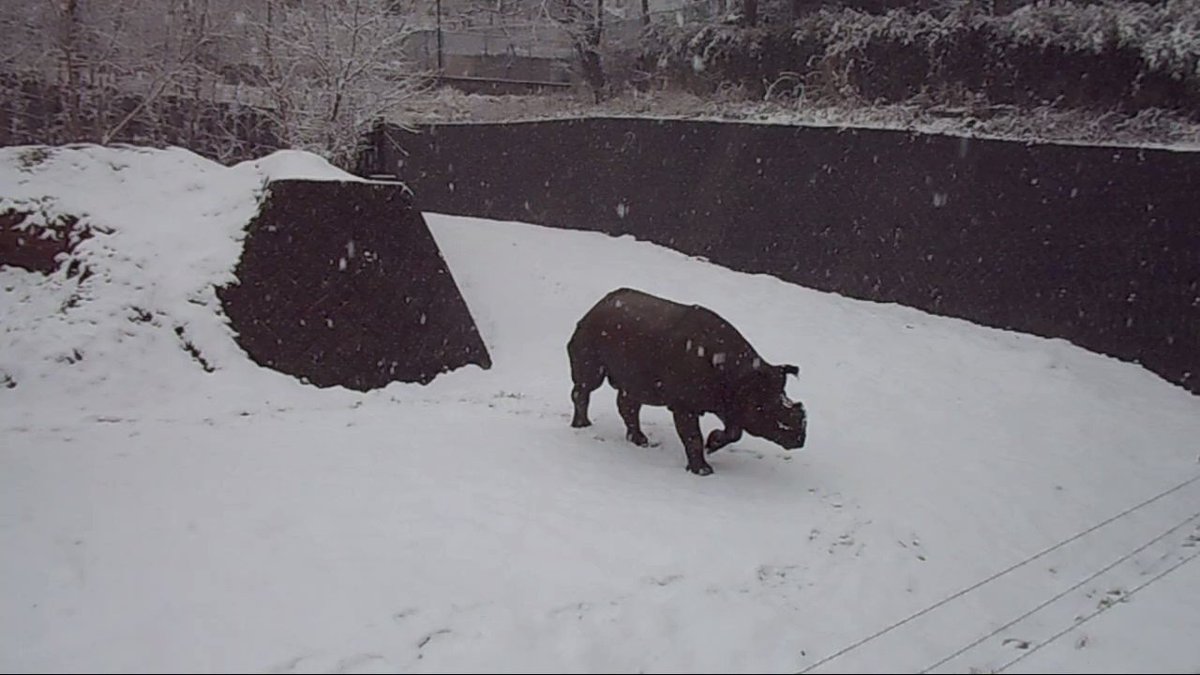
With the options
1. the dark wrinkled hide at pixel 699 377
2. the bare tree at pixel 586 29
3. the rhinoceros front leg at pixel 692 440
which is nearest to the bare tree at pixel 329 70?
the bare tree at pixel 586 29

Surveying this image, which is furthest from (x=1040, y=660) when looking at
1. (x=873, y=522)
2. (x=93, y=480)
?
(x=93, y=480)

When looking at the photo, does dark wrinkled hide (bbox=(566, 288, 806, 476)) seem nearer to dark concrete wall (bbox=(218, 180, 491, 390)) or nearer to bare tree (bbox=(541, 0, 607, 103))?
dark concrete wall (bbox=(218, 180, 491, 390))

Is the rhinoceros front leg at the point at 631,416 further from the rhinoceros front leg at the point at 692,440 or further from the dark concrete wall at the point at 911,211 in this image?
the dark concrete wall at the point at 911,211

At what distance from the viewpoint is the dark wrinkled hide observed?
721 cm

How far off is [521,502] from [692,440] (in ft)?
5.55

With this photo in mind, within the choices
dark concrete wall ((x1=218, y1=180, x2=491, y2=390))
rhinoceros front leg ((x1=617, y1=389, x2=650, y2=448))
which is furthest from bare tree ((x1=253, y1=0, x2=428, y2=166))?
rhinoceros front leg ((x1=617, y1=389, x2=650, y2=448))

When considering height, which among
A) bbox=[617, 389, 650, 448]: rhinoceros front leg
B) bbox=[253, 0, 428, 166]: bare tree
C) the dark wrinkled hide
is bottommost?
bbox=[617, 389, 650, 448]: rhinoceros front leg

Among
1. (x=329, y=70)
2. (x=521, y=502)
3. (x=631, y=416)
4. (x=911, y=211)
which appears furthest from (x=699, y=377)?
(x=329, y=70)

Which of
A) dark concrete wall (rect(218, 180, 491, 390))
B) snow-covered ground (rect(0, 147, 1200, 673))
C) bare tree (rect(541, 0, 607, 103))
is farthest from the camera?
bare tree (rect(541, 0, 607, 103))

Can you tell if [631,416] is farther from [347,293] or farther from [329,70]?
[329,70]

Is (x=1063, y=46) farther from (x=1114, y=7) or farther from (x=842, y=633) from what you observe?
(x=842, y=633)

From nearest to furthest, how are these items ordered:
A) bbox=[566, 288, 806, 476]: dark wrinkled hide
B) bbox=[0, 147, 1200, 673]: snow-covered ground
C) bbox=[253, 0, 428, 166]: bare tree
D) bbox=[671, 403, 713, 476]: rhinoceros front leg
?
bbox=[0, 147, 1200, 673]: snow-covered ground → bbox=[566, 288, 806, 476]: dark wrinkled hide → bbox=[671, 403, 713, 476]: rhinoceros front leg → bbox=[253, 0, 428, 166]: bare tree

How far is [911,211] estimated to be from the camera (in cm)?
1293

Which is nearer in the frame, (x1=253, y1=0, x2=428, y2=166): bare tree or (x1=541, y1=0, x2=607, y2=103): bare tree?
(x1=253, y1=0, x2=428, y2=166): bare tree
